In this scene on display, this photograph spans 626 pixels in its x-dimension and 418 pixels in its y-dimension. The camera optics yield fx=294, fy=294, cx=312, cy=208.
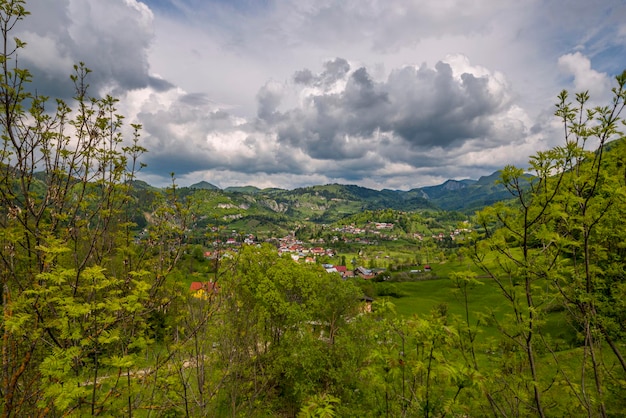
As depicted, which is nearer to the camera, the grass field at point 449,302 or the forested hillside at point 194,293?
the forested hillside at point 194,293

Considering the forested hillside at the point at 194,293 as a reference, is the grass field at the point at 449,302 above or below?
below

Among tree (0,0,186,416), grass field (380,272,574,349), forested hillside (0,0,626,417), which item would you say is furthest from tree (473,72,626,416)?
grass field (380,272,574,349)

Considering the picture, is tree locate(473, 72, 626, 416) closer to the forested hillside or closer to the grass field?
the forested hillside

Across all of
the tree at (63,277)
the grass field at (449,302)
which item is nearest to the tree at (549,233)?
the tree at (63,277)

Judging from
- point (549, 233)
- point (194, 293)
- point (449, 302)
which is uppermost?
point (549, 233)

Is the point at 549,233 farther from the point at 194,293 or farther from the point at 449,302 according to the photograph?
the point at 449,302

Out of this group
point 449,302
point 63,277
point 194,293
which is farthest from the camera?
point 449,302

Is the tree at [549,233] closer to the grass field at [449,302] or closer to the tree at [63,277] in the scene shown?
the tree at [63,277]

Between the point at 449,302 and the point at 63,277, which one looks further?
the point at 449,302

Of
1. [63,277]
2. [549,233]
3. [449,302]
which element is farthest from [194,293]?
[449,302]

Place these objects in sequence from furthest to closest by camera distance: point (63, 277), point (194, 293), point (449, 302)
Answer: point (449, 302)
point (194, 293)
point (63, 277)

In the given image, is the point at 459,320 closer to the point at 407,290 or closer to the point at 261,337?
the point at 261,337

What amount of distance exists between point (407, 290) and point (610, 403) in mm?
81326

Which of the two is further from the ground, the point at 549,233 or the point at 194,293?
the point at 549,233
